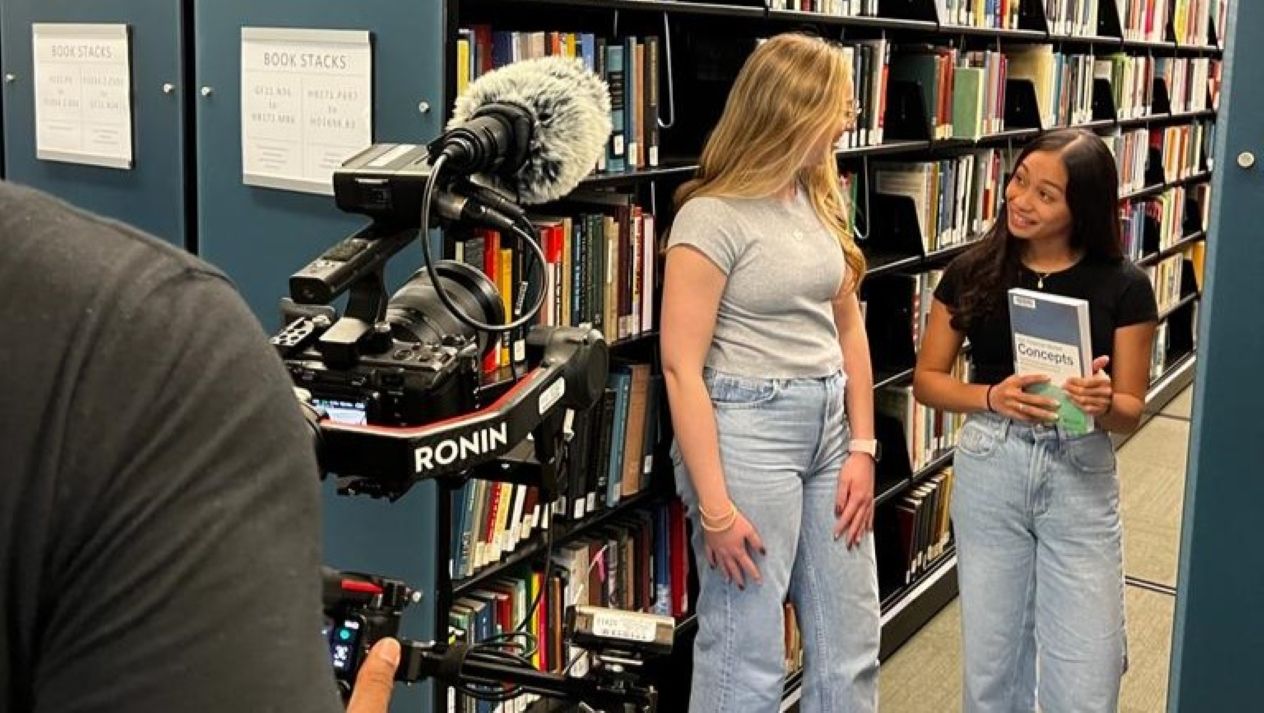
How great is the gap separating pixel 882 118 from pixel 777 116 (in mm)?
1341

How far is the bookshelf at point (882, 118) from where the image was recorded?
2.52 metres

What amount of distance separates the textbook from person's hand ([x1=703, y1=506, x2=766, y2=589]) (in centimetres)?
56

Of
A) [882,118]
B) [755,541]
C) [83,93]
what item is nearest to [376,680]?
[755,541]

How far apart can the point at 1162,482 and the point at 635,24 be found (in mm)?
3363

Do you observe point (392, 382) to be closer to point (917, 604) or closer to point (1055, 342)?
point (1055, 342)

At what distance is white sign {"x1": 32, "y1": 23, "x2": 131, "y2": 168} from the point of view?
2363mm

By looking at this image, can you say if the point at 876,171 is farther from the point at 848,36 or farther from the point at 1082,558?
the point at 1082,558

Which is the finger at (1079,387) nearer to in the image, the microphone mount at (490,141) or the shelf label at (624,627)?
the shelf label at (624,627)

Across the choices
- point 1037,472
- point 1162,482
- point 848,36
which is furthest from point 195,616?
point 1162,482

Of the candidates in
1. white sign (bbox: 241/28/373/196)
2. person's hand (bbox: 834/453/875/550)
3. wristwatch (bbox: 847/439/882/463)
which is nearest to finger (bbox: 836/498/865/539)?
person's hand (bbox: 834/453/875/550)

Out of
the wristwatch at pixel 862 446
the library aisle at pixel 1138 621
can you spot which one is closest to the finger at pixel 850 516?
the wristwatch at pixel 862 446

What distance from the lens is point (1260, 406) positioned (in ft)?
6.81

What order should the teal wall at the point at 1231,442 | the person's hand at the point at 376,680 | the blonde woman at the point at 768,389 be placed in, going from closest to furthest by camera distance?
the person's hand at the point at 376,680 → the teal wall at the point at 1231,442 → the blonde woman at the point at 768,389

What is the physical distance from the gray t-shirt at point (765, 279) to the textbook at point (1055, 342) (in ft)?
1.13
